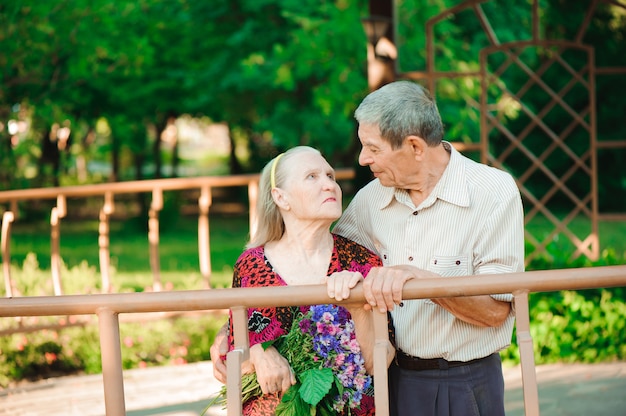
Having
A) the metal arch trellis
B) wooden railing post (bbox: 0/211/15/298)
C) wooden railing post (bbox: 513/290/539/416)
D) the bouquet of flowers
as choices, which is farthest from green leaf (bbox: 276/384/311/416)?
the metal arch trellis

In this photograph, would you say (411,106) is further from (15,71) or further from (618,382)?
(15,71)

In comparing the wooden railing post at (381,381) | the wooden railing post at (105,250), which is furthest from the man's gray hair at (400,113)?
the wooden railing post at (105,250)

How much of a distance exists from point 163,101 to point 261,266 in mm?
14285

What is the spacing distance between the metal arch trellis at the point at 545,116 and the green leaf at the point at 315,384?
4447mm

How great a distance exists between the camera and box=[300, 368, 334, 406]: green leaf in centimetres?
208

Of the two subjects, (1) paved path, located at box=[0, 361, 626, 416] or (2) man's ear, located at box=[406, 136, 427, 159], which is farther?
(1) paved path, located at box=[0, 361, 626, 416]

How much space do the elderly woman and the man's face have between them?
0.18 meters

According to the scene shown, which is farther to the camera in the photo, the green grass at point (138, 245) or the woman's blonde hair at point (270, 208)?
the green grass at point (138, 245)

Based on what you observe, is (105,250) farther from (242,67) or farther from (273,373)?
(242,67)

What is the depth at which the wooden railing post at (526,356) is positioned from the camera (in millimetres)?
1904

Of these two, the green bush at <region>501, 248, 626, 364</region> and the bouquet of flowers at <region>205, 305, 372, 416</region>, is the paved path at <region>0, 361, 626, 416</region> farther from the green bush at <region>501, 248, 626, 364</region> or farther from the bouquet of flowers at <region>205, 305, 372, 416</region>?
the bouquet of flowers at <region>205, 305, 372, 416</region>

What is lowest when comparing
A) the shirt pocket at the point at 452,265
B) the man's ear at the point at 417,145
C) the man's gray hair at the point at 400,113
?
the shirt pocket at the point at 452,265

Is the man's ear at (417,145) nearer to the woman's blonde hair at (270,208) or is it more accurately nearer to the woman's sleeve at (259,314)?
the woman's blonde hair at (270,208)

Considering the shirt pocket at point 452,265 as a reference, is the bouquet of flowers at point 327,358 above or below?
below
